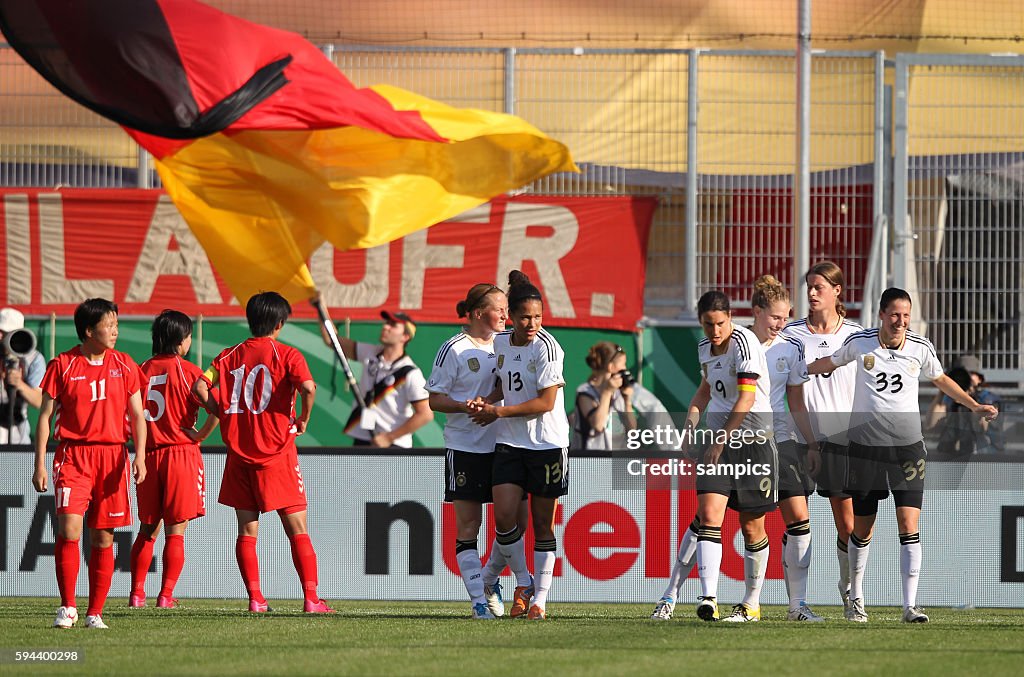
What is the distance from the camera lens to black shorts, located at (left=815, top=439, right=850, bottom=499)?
382 inches

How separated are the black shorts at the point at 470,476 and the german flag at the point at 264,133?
270cm

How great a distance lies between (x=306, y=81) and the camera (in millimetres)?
11156

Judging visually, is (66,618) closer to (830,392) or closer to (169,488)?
(169,488)

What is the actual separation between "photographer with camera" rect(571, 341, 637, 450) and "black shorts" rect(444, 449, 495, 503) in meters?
2.56

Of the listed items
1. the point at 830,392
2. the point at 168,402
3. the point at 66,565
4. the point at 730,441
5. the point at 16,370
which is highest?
the point at 16,370

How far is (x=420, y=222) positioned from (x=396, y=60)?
229 inches

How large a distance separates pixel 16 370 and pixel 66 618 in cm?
562

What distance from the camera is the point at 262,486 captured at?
973 cm

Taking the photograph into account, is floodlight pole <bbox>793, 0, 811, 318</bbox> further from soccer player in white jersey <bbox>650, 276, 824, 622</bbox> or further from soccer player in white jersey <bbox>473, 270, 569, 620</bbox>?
soccer player in white jersey <bbox>473, 270, 569, 620</bbox>

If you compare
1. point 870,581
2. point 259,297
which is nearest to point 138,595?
point 259,297

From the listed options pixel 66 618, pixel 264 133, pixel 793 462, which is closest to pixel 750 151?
pixel 264 133

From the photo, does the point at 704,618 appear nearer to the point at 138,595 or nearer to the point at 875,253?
the point at 138,595

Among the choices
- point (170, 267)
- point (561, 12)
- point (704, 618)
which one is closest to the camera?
point (704, 618)

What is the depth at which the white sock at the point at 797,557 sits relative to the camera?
31.1 feet
